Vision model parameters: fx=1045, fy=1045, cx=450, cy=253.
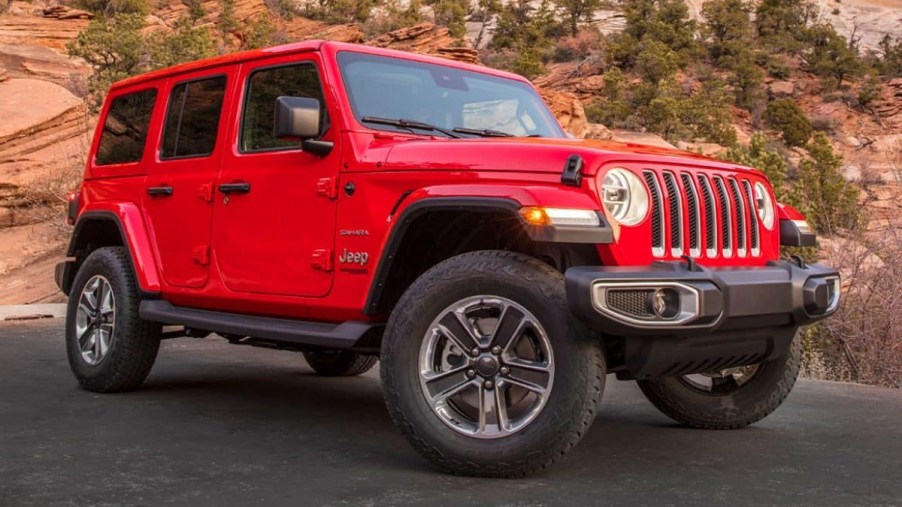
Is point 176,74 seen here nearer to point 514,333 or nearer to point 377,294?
point 377,294

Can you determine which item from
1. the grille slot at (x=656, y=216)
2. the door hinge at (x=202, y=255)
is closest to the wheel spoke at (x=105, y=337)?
the door hinge at (x=202, y=255)

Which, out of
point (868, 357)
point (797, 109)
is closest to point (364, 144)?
point (868, 357)

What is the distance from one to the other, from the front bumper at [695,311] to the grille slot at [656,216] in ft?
0.35

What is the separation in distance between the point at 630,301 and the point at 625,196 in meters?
0.53

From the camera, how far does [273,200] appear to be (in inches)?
218

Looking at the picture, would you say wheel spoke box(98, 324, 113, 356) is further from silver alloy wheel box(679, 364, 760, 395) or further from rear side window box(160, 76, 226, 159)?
silver alloy wheel box(679, 364, 760, 395)

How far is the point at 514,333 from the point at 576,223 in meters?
0.53

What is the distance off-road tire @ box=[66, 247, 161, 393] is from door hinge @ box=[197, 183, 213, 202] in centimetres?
88

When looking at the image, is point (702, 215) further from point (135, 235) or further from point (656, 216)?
point (135, 235)

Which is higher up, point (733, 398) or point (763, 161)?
point (733, 398)

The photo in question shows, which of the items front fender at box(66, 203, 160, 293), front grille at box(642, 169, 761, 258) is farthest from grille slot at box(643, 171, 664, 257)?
A: front fender at box(66, 203, 160, 293)

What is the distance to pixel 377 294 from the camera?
15.8ft

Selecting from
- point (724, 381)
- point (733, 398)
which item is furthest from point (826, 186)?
point (733, 398)

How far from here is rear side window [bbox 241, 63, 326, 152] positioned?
5629 mm
